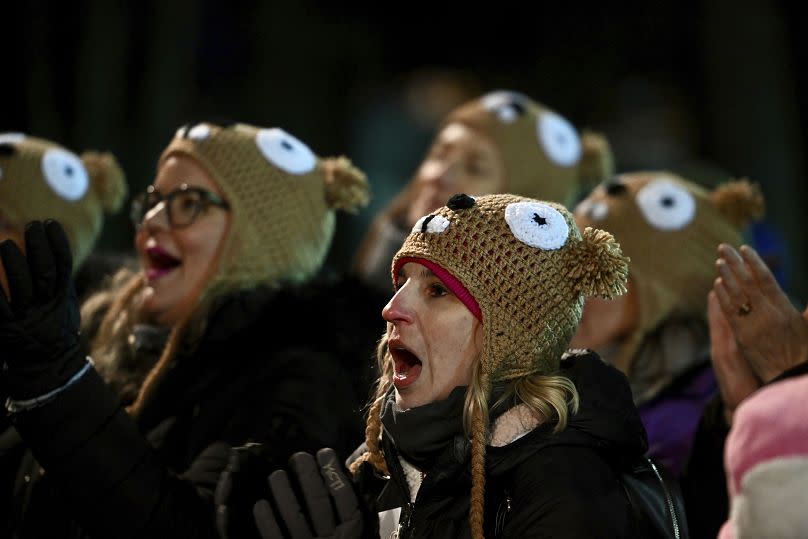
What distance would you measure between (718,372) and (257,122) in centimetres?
695

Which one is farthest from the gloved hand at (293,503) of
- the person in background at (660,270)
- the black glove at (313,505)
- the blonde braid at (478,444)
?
the person in background at (660,270)

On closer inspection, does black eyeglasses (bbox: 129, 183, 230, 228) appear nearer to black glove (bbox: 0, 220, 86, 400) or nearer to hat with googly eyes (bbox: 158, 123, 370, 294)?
hat with googly eyes (bbox: 158, 123, 370, 294)

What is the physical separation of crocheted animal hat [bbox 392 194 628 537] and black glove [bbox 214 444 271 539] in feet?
1.97

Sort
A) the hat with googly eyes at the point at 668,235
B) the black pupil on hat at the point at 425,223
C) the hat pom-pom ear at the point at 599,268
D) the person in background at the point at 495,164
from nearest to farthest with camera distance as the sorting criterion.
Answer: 1. the hat pom-pom ear at the point at 599,268
2. the black pupil on hat at the point at 425,223
3. the hat with googly eyes at the point at 668,235
4. the person in background at the point at 495,164

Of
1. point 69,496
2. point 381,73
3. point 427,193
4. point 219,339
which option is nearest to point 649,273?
point 427,193

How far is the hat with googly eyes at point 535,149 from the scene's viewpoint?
14.4ft

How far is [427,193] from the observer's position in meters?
4.31

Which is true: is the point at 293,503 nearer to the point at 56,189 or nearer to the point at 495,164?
the point at 56,189

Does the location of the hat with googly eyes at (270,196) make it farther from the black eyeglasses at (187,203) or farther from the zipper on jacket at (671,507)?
the zipper on jacket at (671,507)

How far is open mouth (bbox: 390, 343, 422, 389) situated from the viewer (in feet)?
7.75

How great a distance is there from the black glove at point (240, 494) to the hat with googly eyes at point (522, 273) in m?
0.61

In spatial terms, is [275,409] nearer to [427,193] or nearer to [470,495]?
[470,495]

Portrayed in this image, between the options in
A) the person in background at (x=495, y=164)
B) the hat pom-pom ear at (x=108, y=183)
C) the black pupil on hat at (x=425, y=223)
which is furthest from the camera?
the person in background at (x=495, y=164)

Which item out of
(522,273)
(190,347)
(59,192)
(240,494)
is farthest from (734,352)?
(59,192)
